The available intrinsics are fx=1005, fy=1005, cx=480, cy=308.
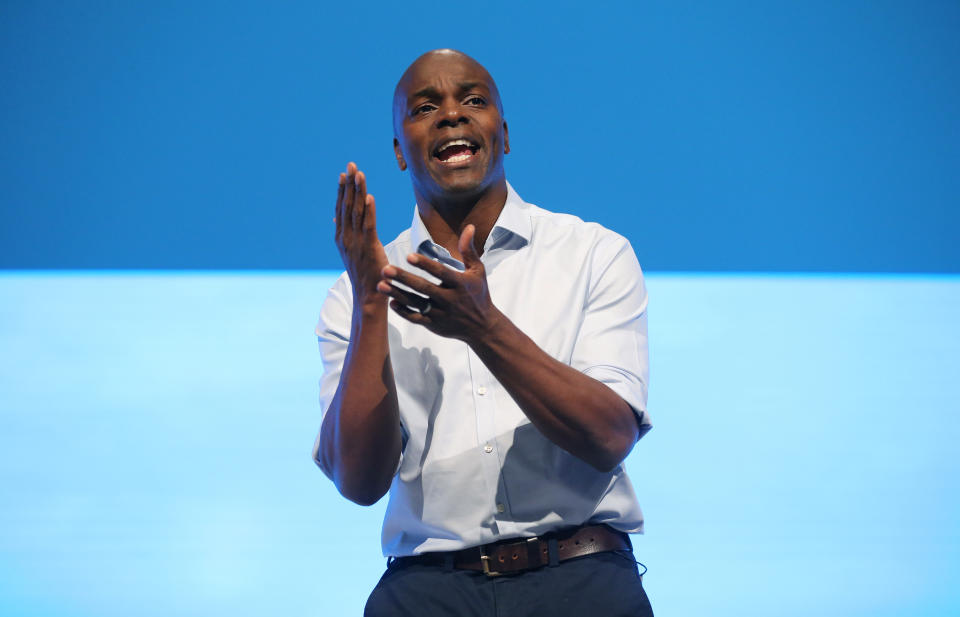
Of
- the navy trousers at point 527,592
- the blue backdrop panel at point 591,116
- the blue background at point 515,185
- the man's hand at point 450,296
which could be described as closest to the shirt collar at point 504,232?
the man's hand at point 450,296

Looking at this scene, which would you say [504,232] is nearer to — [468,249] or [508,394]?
[508,394]

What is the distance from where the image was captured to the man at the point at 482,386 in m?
1.28

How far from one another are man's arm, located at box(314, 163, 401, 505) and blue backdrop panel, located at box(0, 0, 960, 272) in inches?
73.1

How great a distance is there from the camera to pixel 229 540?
8.43ft

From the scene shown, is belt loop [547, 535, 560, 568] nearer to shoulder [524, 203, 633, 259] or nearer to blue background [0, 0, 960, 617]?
shoulder [524, 203, 633, 259]

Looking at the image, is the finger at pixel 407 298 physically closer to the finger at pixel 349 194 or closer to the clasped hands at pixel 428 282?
the clasped hands at pixel 428 282

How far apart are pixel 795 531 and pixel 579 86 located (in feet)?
5.01

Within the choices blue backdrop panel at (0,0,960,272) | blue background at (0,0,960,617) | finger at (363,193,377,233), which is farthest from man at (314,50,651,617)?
blue backdrop panel at (0,0,960,272)

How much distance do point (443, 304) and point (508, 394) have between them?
1.03 ft

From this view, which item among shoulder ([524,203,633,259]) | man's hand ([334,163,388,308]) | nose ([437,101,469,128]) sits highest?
nose ([437,101,469,128])

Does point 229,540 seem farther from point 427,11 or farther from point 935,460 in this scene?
point 935,460

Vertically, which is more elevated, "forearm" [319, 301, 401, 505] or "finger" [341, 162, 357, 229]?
"finger" [341, 162, 357, 229]

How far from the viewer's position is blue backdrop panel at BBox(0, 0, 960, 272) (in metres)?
3.18

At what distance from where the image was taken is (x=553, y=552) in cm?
141
